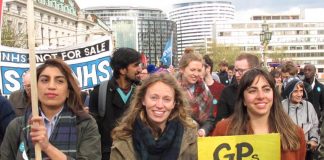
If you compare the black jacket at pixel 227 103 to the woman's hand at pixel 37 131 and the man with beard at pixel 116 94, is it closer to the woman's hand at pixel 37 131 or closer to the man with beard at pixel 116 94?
the man with beard at pixel 116 94

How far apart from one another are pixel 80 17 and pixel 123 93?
95213 millimetres

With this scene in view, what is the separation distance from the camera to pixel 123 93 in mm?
5012

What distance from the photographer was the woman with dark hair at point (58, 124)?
10.2 ft

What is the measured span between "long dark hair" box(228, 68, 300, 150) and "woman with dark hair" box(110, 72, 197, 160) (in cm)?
38

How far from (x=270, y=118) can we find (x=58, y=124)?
1.52 meters

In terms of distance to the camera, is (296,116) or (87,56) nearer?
(296,116)

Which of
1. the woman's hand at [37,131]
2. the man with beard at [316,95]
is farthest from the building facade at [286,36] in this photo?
the woman's hand at [37,131]

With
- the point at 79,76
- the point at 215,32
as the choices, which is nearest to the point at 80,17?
the point at 215,32

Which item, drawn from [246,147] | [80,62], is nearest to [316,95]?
[80,62]

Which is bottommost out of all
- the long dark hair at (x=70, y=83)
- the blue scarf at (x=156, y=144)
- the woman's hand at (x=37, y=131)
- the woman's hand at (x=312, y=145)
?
the woman's hand at (x=312, y=145)

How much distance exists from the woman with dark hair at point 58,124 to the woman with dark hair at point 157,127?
0.20 meters

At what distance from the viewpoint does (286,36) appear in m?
141

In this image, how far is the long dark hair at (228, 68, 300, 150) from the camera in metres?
3.46

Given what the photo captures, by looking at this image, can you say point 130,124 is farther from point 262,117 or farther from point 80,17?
point 80,17
